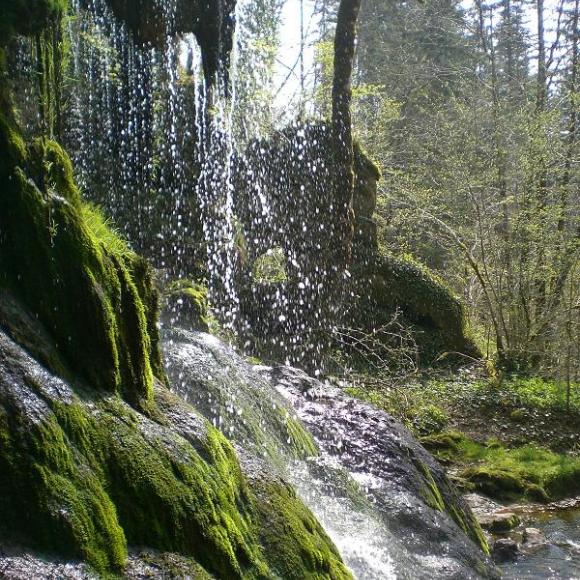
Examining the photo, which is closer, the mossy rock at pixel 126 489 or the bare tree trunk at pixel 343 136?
the mossy rock at pixel 126 489

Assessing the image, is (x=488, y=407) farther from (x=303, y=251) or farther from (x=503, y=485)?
(x=303, y=251)

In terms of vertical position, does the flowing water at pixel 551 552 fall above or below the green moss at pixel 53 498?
below

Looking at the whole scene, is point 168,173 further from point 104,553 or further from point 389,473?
point 104,553

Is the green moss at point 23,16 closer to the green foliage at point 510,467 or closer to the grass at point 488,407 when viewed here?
the green foliage at point 510,467

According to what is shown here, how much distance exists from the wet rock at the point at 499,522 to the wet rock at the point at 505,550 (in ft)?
2.46

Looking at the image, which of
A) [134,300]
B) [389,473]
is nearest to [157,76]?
[389,473]

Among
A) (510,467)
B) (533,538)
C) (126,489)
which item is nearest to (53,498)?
(126,489)

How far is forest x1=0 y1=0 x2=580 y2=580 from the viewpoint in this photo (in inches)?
109

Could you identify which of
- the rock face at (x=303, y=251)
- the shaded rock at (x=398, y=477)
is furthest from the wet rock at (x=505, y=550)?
the rock face at (x=303, y=251)

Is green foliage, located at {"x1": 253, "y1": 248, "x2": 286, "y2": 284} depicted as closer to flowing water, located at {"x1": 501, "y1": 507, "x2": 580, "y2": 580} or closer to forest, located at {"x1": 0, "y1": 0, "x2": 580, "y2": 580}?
forest, located at {"x1": 0, "y1": 0, "x2": 580, "y2": 580}

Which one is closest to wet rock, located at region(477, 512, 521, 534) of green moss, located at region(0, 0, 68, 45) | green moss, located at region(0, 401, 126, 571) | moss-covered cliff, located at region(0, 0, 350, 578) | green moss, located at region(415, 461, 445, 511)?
green moss, located at region(415, 461, 445, 511)

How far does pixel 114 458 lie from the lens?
8.87 ft

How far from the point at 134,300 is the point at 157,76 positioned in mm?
7532

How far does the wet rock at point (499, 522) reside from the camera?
7.63m
